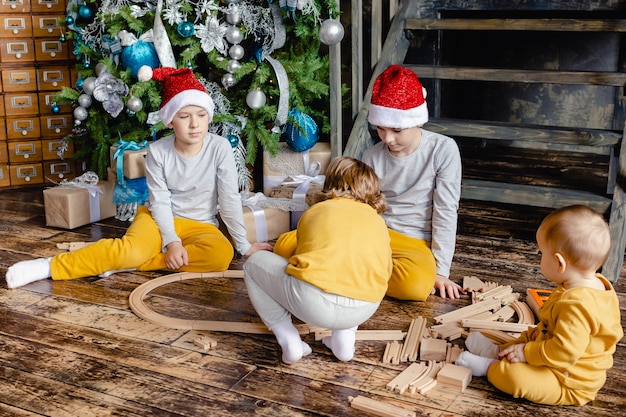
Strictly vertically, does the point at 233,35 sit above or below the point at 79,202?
above

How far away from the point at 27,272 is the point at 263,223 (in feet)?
3.15

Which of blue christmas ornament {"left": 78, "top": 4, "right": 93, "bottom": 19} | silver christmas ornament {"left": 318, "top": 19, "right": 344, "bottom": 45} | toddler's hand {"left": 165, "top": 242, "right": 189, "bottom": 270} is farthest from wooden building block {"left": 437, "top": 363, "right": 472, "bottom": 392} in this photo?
blue christmas ornament {"left": 78, "top": 4, "right": 93, "bottom": 19}

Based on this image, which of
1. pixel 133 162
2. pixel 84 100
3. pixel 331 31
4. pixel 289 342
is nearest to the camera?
pixel 289 342

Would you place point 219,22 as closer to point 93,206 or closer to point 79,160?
point 93,206

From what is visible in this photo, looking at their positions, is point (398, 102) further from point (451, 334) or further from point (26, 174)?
point (26, 174)

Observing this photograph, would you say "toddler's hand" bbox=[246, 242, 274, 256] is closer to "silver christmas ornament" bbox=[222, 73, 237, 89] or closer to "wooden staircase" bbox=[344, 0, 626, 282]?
"wooden staircase" bbox=[344, 0, 626, 282]

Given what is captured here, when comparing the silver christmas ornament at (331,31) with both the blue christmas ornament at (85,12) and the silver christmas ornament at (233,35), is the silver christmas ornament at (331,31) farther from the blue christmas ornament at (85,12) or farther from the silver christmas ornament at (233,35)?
the blue christmas ornament at (85,12)

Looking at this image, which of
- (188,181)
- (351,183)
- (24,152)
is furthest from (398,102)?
(24,152)

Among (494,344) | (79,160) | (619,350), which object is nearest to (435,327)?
(494,344)

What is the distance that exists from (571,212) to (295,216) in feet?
5.36

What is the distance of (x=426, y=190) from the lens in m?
2.56

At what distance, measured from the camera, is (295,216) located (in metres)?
3.19

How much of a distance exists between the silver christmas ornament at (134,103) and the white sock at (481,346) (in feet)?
6.10

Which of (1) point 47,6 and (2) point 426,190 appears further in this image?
(1) point 47,6
